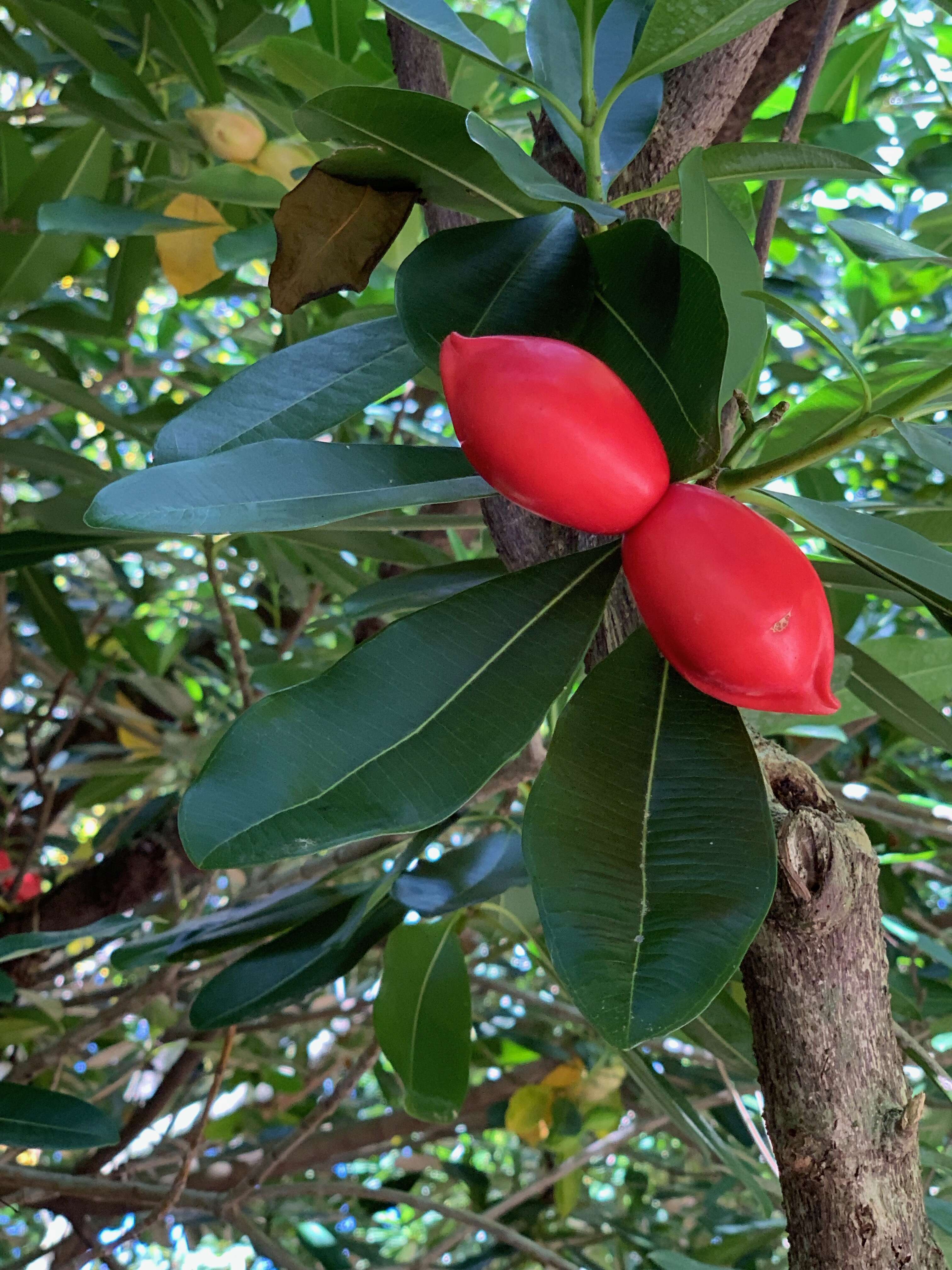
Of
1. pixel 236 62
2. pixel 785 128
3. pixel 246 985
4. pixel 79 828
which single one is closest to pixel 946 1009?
pixel 246 985

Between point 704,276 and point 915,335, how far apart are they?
A: 3.35 feet

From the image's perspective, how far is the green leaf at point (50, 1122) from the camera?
29.5 inches

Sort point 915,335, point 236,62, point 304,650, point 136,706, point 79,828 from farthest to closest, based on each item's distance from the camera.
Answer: point 79,828
point 136,706
point 304,650
point 915,335
point 236,62

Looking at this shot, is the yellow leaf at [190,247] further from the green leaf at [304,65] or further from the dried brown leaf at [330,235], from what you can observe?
the dried brown leaf at [330,235]

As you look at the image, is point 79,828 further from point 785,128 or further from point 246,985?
point 785,128

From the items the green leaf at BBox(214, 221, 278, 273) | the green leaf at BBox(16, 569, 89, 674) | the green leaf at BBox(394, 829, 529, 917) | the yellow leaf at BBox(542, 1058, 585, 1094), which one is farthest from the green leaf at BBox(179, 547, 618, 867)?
the yellow leaf at BBox(542, 1058, 585, 1094)

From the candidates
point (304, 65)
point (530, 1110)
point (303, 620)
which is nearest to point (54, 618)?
point (303, 620)

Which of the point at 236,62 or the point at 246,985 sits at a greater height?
the point at 236,62

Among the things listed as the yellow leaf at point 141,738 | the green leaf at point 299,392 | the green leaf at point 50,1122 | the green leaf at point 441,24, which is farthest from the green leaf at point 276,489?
the yellow leaf at point 141,738

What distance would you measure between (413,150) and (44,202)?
67cm

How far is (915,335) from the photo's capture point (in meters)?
1.27

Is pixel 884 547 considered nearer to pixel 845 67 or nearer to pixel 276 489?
pixel 276 489

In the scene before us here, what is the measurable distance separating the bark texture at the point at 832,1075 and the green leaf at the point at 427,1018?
15.5 inches

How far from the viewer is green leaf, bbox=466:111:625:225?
39 cm
